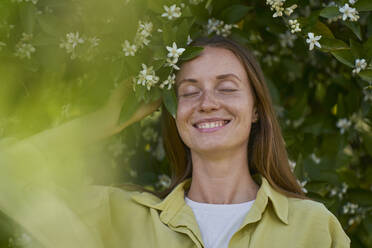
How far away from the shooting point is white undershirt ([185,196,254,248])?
7.54 ft

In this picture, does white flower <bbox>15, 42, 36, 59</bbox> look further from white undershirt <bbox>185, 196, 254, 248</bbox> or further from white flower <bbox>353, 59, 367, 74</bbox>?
white flower <bbox>353, 59, 367, 74</bbox>

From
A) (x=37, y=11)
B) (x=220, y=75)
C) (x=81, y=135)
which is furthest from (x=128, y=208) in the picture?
(x=37, y=11)

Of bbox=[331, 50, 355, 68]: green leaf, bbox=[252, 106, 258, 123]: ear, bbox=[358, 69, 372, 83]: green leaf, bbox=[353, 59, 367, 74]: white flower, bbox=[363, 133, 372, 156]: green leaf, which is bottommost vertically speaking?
bbox=[363, 133, 372, 156]: green leaf

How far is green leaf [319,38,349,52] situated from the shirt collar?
1.83 ft

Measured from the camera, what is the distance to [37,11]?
2.39m

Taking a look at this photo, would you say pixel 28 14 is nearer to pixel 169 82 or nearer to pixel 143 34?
pixel 143 34

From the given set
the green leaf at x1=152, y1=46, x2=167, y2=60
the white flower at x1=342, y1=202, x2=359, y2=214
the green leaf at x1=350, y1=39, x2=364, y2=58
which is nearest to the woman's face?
the green leaf at x1=152, y1=46, x2=167, y2=60

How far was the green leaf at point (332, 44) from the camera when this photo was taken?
2.35 meters

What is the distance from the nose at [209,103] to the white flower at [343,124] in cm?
100

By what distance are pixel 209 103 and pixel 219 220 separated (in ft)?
1.43

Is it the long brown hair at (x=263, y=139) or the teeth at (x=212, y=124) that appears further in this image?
the long brown hair at (x=263, y=139)

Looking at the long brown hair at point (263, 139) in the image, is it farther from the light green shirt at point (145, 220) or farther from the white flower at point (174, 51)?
the white flower at point (174, 51)

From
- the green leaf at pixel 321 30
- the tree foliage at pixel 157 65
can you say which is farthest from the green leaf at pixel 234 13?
the green leaf at pixel 321 30

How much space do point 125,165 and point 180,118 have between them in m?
0.82
